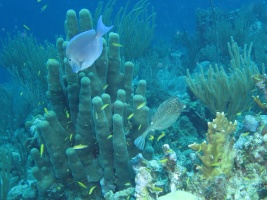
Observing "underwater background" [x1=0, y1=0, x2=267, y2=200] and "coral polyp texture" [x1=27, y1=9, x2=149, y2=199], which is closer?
"underwater background" [x1=0, y1=0, x2=267, y2=200]

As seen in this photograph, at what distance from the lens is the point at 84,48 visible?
3139 millimetres

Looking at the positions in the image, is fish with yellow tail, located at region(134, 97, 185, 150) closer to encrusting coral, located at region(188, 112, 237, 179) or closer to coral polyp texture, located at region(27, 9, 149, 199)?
coral polyp texture, located at region(27, 9, 149, 199)

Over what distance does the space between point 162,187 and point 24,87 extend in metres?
5.20

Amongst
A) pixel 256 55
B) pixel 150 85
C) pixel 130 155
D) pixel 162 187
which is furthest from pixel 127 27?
pixel 162 187

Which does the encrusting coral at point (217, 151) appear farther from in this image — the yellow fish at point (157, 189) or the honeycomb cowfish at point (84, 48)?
the honeycomb cowfish at point (84, 48)

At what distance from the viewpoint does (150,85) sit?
7.85m

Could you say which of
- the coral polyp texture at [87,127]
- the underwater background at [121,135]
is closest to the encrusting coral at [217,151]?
the underwater background at [121,135]

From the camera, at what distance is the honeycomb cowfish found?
312 cm

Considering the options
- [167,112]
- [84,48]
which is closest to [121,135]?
[167,112]

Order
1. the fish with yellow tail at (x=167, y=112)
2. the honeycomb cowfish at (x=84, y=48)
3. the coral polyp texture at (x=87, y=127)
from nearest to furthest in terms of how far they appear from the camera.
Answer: the honeycomb cowfish at (x=84, y=48) → the coral polyp texture at (x=87, y=127) → the fish with yellow tail at (x=167, y=112)

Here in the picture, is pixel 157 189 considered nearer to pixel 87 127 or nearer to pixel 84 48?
pixel 87 127

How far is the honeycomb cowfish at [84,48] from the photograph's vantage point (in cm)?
312

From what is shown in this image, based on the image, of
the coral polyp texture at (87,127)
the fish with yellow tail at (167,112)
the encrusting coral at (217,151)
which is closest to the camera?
the encrusting coral at (217,151)

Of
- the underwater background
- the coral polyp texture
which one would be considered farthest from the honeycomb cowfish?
the coral polyp texture
